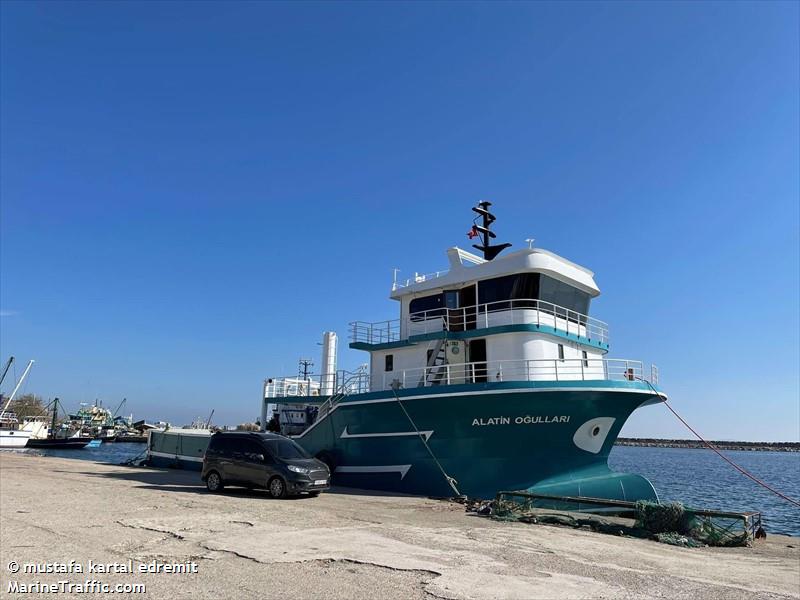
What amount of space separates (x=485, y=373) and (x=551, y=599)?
1096 cm

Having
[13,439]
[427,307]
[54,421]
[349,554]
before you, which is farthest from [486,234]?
[54,421]

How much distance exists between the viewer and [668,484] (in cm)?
3334

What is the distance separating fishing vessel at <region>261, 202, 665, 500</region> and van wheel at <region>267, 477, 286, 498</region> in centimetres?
391

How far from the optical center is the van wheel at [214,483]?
14.9 metres

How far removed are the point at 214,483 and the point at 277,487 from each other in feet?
7.44

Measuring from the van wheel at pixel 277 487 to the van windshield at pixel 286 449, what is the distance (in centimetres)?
64

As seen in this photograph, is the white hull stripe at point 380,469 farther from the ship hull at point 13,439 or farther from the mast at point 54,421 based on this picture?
the mast at point 54,421

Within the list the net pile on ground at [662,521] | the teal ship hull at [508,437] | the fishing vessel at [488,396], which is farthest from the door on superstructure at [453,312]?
the net pile on ground at [662,521]

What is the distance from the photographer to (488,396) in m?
14.9

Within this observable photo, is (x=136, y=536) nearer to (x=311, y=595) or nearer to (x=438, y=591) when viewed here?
(x=311, y=595)

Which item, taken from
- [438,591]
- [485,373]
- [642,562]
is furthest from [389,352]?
[438,591]

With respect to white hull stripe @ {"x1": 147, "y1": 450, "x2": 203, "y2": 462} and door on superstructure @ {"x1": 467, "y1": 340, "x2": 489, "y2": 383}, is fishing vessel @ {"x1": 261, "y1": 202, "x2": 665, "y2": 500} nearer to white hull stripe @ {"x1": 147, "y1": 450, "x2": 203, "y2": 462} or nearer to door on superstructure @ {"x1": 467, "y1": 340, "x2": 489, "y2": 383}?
door on superstructure @ {"x1": 467, "y1": 340, "x2": 489, "y2": 383}

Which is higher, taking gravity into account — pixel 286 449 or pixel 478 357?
pixel 478 357

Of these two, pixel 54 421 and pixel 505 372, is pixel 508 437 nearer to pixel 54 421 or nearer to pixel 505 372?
pixel 505 372
